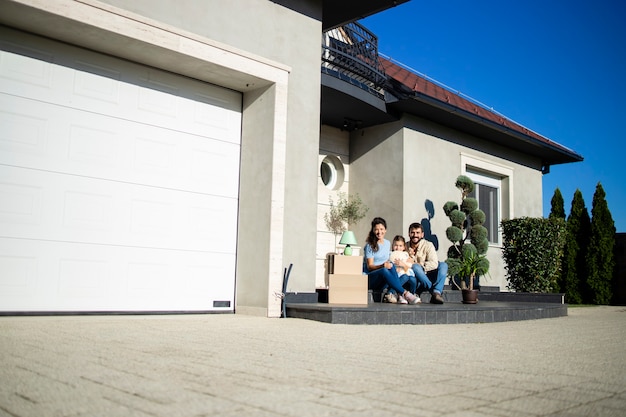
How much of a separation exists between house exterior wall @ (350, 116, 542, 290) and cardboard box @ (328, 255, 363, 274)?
452cm

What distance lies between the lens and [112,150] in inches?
278

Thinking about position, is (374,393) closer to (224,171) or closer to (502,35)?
(224,171)

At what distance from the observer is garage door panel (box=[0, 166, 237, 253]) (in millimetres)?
6309

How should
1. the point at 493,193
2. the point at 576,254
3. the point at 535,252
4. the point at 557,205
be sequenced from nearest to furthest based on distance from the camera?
the point at 535,252 < the point at 493,193 < the point at 576,254 < the point at 557,205

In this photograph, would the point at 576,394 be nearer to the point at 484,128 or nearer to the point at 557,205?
the point at 484,128

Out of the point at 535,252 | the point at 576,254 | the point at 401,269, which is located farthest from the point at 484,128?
the point at 401,269

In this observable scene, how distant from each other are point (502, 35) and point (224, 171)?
1173 cm

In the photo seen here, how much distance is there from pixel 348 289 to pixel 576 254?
1198 centimetres

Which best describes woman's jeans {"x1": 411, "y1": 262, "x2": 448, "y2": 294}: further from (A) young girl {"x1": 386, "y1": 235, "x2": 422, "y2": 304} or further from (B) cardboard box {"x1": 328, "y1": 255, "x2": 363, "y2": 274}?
(B) cardboard box {"x1": 328, "y1": 255, "x2": 363, "y2": 274}

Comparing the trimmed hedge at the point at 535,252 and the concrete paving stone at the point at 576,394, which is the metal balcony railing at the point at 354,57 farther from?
the concrete paving stone at the point at 576,394

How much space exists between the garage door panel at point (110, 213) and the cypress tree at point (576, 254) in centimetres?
1240

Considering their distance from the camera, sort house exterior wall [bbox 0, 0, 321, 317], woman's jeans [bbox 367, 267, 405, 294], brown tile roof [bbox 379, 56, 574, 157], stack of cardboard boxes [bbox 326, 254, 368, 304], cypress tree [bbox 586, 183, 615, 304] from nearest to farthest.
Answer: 1. house exterior wall [bbox 0, 0, 321, 317]
2. stack of cardboard boxes [bbox 326, 254, 368, 304]
3. woman's jeans [bbox 367, 267, 405, 294]
4. brown tile roof [bbox 379, 56, 574, 157]
5. cypress tree [bbox 586, 183, 615, 304]

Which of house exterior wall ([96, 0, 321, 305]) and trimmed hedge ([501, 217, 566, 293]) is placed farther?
trimmed hedge ([501, 217, 566, 293])

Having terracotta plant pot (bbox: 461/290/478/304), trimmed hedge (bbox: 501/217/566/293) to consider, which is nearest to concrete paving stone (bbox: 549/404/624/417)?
terracotta plant pot (bbox: 461/290/478/304)
